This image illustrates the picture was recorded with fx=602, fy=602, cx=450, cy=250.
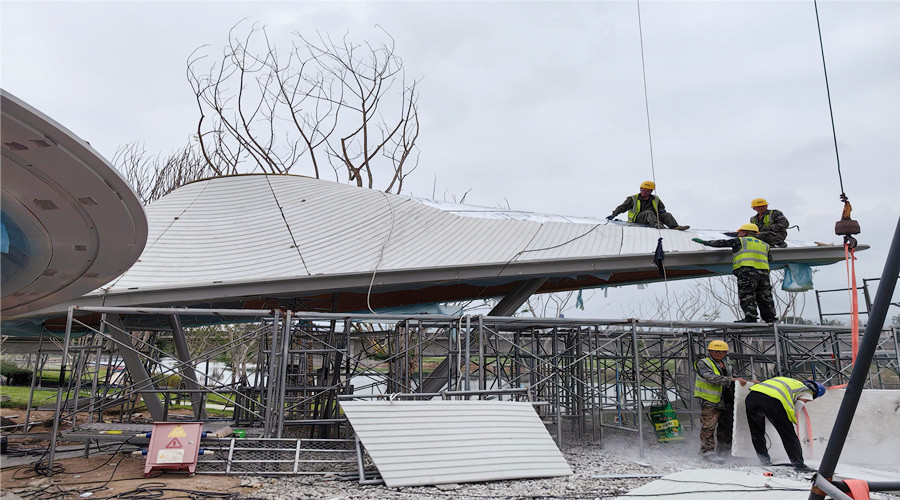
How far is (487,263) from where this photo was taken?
10.9 meters

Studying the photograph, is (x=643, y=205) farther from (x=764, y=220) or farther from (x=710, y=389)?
(x=710, y=389)

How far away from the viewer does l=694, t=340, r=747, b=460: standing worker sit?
31.5ft

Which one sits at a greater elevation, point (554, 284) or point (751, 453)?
point (554, 284)

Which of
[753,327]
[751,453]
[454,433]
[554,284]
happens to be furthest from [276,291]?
[753,327]

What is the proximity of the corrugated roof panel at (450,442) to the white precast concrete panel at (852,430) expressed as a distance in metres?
3.38

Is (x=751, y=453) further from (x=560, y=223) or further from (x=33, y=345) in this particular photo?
(x=33, y=345)

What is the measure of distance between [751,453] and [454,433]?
4955mm

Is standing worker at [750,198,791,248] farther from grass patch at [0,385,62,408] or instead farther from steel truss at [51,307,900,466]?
grass patch at [0,385,62,408]

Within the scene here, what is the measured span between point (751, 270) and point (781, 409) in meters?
3.59

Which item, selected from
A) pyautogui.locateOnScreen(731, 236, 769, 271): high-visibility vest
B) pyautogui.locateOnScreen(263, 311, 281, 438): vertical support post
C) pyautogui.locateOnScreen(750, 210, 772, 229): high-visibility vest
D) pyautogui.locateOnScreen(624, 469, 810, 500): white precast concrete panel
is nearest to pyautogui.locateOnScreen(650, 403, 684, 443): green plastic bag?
pyautogui.locateOnScreen(731, 236, 769, 271): high-visibility vest

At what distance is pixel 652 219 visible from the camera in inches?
529

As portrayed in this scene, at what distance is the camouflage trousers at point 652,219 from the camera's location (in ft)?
43.9

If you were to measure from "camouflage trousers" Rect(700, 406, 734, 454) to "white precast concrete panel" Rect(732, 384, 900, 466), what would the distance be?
40cm

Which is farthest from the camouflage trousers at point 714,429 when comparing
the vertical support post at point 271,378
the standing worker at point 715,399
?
the vertical support post at point 271,378
